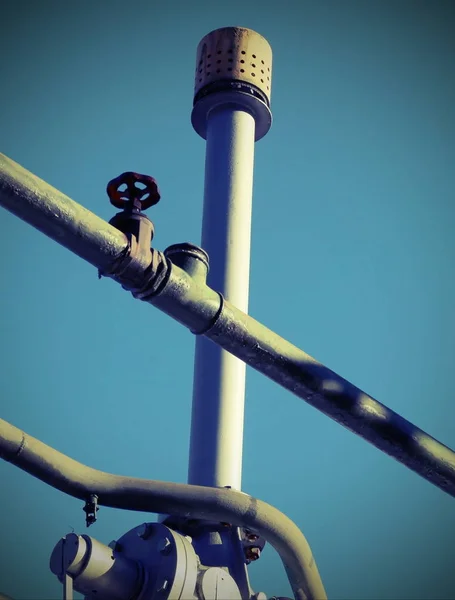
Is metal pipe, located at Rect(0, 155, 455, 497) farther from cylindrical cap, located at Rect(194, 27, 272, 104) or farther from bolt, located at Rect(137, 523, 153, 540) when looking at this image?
cylindrical cap, located at Rect(194, 27, 272, 104)

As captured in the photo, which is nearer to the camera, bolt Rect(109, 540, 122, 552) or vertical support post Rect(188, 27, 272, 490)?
bolt Rect(109, 540, 122, 552)

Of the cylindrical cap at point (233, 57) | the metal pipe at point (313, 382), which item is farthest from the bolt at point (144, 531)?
the cylindrical cap at point (233, 57)

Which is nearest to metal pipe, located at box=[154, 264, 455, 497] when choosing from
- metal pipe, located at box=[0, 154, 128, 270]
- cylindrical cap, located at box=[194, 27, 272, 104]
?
metal pipe, located at box=[0, 154, 128, 270]

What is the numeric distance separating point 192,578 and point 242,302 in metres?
3.54

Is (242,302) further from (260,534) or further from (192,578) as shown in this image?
(192,578)

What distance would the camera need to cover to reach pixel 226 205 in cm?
1052

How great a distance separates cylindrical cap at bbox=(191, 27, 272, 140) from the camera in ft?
36.4

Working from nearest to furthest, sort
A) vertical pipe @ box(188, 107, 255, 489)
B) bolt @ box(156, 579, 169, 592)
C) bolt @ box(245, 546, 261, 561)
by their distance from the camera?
bolt @ box(156, 579, 169, 592) → bolt @ box(245, 546, 261, 561) → vertical pipe @ box(188, 107, 255, 489)

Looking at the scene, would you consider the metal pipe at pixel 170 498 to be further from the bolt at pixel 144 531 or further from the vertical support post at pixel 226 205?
the vertical support post at pixel 226 205

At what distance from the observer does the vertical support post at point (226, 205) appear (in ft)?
30.3

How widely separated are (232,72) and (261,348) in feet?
17.2

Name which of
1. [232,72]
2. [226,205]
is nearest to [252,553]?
[226,205]

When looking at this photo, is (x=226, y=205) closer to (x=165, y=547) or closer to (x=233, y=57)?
(x=233, y=57)

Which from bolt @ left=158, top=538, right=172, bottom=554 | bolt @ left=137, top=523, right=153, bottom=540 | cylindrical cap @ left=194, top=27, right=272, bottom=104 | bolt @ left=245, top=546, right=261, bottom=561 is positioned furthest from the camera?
cylindrical cap @ left=194, top=27, right=272, bottom=104
